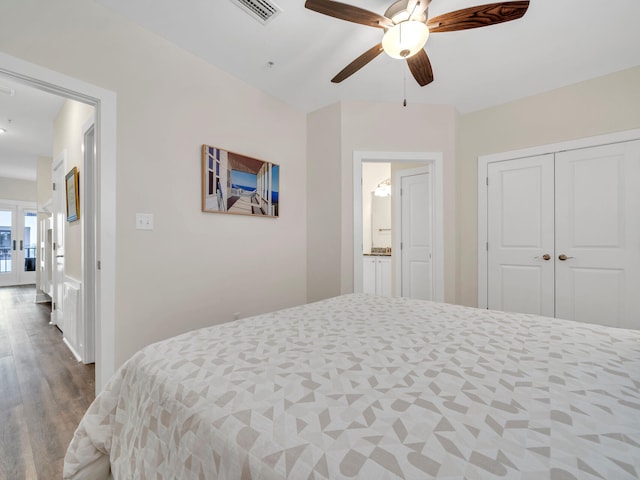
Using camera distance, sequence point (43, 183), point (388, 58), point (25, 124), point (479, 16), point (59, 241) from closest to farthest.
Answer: point (479, 16) → point (388, 58) → point (59, 241) → point (25, 124) → point (43, 183)

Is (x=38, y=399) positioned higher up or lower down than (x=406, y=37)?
lower down

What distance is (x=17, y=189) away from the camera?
666cm

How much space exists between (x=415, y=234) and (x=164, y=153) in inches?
117

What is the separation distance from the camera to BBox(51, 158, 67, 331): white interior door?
3275 mm

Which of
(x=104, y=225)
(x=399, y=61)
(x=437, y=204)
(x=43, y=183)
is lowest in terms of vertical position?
(x=104, y=225)

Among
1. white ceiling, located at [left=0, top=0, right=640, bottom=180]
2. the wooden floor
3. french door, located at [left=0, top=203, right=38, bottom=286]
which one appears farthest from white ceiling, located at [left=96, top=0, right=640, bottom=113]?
french door, located at [left=0, top=203, right=38, bottom=286]

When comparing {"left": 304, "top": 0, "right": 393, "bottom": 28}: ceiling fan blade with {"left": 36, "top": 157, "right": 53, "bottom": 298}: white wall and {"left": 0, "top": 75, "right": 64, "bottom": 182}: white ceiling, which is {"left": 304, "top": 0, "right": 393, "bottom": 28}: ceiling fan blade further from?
{"left": 36, "top": 157, "right": 53, "bottom": 298}: white wall

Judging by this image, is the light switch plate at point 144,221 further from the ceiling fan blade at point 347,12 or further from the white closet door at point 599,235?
the white closet door at point 599,235

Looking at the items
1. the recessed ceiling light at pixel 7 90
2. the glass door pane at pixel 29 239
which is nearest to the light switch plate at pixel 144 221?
the recessed ceiling light at pixel 7 90

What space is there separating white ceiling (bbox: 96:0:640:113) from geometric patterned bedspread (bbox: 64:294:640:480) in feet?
6.46

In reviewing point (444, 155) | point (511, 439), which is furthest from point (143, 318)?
point (444, 155)

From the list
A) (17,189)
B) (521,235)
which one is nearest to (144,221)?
(521,235)

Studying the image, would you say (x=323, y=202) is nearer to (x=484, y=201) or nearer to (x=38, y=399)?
(x=484, y=201)

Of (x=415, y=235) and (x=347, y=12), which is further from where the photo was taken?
(x=415, y=235)
